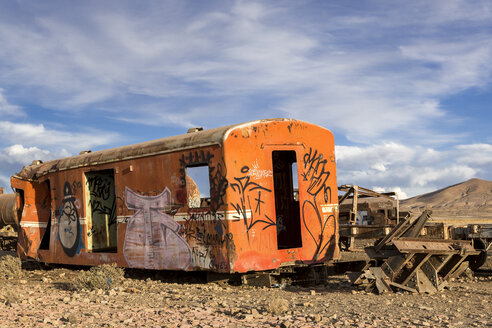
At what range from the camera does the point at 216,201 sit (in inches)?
358

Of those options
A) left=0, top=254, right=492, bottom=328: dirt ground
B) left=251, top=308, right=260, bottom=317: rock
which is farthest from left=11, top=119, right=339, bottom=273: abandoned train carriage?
left=251, top=308, right=260, bottom=317: rock

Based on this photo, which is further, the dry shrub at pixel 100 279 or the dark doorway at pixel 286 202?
the dark doorway at pixel 286 202

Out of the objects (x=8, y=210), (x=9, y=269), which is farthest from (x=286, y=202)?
(x=8, y=210)

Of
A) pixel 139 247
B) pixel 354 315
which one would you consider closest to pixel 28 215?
pixel 139 247

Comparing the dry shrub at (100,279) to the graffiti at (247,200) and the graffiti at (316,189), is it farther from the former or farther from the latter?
the graffiti at (316,189)

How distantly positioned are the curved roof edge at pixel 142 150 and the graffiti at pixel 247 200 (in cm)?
79

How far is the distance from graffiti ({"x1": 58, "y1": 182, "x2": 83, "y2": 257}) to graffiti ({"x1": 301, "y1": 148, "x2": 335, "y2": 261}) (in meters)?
5.94

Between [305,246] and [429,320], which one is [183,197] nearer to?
[305,246]

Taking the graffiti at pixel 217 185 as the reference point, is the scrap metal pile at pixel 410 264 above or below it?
below

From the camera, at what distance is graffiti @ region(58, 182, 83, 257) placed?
489 inches

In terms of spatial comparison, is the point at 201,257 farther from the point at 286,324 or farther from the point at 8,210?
the point at 8,210

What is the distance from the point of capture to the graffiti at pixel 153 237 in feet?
32.1

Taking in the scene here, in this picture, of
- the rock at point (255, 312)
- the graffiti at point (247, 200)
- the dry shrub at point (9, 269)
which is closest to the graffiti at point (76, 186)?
the dry shrub at point (9, 269)

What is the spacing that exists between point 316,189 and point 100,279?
4506 millimetres
